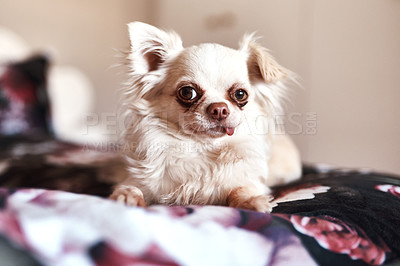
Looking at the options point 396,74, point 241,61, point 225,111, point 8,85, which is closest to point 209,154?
point 225,111

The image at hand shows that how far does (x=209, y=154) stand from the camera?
92 centimetres

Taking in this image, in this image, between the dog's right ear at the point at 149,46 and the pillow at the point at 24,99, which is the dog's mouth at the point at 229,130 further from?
the pillow at the point at 24,99

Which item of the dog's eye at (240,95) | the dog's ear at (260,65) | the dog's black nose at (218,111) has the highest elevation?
the dog's ear at (260,65)

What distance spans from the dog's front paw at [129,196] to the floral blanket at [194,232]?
0.13 meters

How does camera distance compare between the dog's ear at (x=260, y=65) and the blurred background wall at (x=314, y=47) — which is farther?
the blurred background wall at (x=314, y=47)

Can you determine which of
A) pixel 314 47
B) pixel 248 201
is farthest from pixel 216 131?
pixel 314 47

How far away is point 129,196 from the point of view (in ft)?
2.50

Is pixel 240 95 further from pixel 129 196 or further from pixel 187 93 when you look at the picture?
pixel 129 196

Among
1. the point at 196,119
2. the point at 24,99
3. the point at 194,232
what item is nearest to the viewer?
the point at 194,232

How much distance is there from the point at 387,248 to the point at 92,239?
1.94ft

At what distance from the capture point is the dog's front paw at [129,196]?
74cm

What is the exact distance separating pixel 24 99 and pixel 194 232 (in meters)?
2.13

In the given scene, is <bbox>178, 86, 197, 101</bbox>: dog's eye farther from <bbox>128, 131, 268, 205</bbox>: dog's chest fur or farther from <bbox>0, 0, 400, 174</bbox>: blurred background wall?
<bbox>0, 0, 400, 174</bbox>: blurred background wall

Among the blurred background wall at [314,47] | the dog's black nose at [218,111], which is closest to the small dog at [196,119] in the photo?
the dog's black nose at [218,111]
